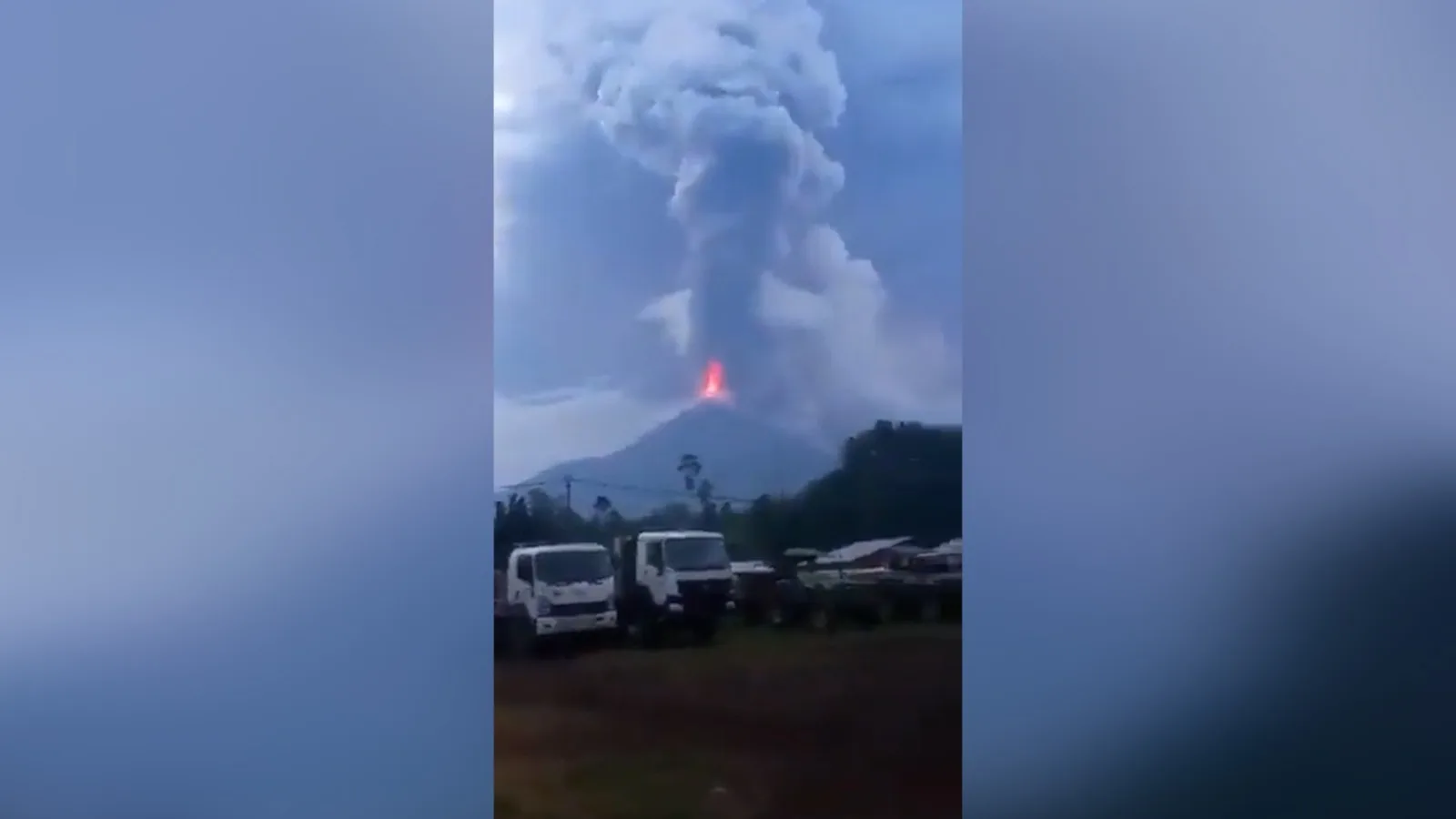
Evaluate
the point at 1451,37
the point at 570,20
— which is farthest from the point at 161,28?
the point at 1451,37

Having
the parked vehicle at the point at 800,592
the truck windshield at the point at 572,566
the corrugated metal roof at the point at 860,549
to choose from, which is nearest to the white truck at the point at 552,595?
the truck windshield at the point at 572,566

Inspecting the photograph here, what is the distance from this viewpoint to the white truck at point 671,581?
1.38 metres

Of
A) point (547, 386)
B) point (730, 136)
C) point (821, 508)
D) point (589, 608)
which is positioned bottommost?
point (589, 608)

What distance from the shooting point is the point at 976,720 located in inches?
54.6

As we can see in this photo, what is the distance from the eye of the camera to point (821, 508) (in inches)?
54.6

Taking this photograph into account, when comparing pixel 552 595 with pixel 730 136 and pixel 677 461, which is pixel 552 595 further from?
pixel 730 136

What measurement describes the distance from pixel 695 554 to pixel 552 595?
0.64ft

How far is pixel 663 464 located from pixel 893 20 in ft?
2.18

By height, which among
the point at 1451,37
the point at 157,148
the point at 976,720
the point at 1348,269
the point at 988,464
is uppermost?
the point at 1451,37

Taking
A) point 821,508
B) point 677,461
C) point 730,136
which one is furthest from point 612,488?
point 730,136

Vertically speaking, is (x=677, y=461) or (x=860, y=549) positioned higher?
(x=677, y=461)

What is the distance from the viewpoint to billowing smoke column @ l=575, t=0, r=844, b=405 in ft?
4.54

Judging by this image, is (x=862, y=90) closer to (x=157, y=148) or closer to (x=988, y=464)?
(x=988, y=464)

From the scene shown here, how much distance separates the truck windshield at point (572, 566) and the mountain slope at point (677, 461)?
0.06 m
